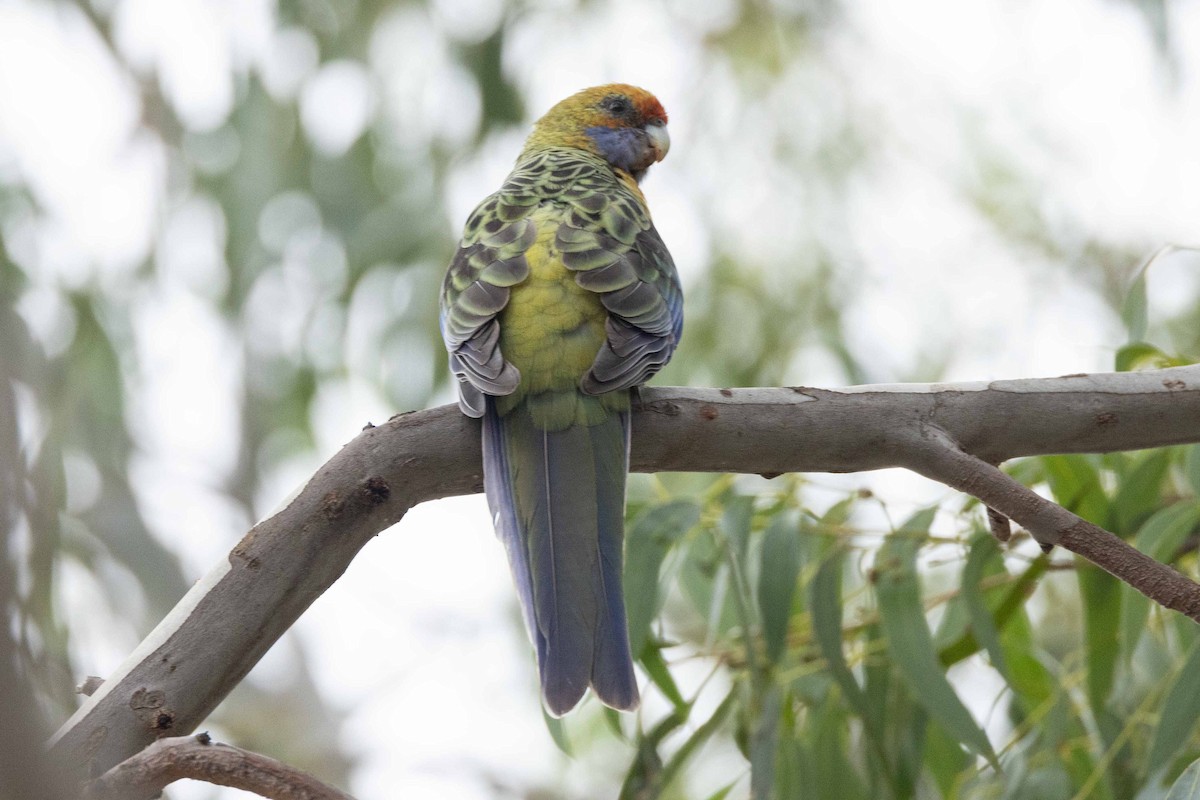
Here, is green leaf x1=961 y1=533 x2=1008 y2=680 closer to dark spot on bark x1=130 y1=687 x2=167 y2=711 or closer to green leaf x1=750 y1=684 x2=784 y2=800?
green leaf x1=750 y1=684 x2=784 y2=800

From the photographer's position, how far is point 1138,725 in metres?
3.01

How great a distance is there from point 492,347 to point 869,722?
125 centimetres

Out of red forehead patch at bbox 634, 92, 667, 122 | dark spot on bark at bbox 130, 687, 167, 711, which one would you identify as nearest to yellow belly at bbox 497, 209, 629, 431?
dark spot on bark at bbox 130, 687, 167, 711

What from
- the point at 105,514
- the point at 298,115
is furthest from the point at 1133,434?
the point at 105,514

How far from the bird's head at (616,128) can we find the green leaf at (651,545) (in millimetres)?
1580

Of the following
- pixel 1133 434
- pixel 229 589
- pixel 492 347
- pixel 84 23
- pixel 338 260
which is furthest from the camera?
pixel 84 23

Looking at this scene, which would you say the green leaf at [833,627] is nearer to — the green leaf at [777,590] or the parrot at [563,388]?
the green leaf at [777,590]

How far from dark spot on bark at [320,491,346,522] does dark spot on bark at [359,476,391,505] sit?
37mm

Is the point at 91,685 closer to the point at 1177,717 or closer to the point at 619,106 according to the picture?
the point at 1177,717

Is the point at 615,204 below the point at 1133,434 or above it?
above

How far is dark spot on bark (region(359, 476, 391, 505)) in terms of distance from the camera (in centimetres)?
197

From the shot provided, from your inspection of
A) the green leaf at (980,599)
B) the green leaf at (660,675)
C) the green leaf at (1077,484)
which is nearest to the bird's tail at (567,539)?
the green leaf at (660,675)

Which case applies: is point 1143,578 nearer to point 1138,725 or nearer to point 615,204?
point 1138,725

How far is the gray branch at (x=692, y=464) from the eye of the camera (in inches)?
71.8
